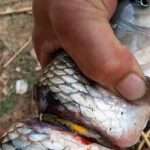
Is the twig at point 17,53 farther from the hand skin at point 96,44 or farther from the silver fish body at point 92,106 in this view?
the silver fish body at point 92,106

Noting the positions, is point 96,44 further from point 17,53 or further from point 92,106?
point 17,53

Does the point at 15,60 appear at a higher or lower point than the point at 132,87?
lower

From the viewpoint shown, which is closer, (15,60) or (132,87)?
(132,87)

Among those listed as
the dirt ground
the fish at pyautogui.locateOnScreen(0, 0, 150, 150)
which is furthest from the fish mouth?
the dirt ground

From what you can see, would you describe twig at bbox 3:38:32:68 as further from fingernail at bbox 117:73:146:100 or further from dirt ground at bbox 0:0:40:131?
fingernail at bbox 117:73:146:100

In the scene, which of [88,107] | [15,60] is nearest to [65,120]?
[88,107]

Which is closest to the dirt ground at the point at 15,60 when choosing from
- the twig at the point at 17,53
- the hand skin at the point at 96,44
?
the twig at the point at 17,53
